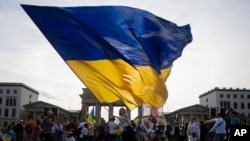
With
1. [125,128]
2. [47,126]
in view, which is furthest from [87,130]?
[125,128]

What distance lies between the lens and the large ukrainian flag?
12906mm

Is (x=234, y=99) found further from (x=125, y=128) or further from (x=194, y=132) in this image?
(x=125, y=128)

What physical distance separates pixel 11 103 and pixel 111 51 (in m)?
134

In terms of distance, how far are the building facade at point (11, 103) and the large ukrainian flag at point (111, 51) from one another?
428ft

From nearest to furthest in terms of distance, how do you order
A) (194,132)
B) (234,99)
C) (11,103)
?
(194,132)
(11,103)
(234,99)

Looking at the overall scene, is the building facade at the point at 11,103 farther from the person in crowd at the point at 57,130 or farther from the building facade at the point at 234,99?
the person in crowd at the point at 57,130

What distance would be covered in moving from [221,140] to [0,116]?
432 feet

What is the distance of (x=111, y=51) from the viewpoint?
1312 cm

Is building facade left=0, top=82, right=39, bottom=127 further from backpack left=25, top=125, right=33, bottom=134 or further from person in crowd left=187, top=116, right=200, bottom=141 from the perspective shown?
person in crowd left=187, top=116, right=200, bottom=141

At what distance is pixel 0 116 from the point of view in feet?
456

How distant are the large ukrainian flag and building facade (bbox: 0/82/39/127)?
428ft

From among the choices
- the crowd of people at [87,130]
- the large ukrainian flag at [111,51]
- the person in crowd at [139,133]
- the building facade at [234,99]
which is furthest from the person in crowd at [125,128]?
the building facade at [234,99]

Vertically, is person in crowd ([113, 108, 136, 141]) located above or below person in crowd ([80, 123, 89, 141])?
above

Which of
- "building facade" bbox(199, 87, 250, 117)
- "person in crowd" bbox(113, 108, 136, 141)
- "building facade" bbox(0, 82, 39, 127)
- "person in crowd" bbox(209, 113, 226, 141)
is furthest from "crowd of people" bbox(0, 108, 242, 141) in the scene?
"building facade" bbox(199, 87, 250, 117)
